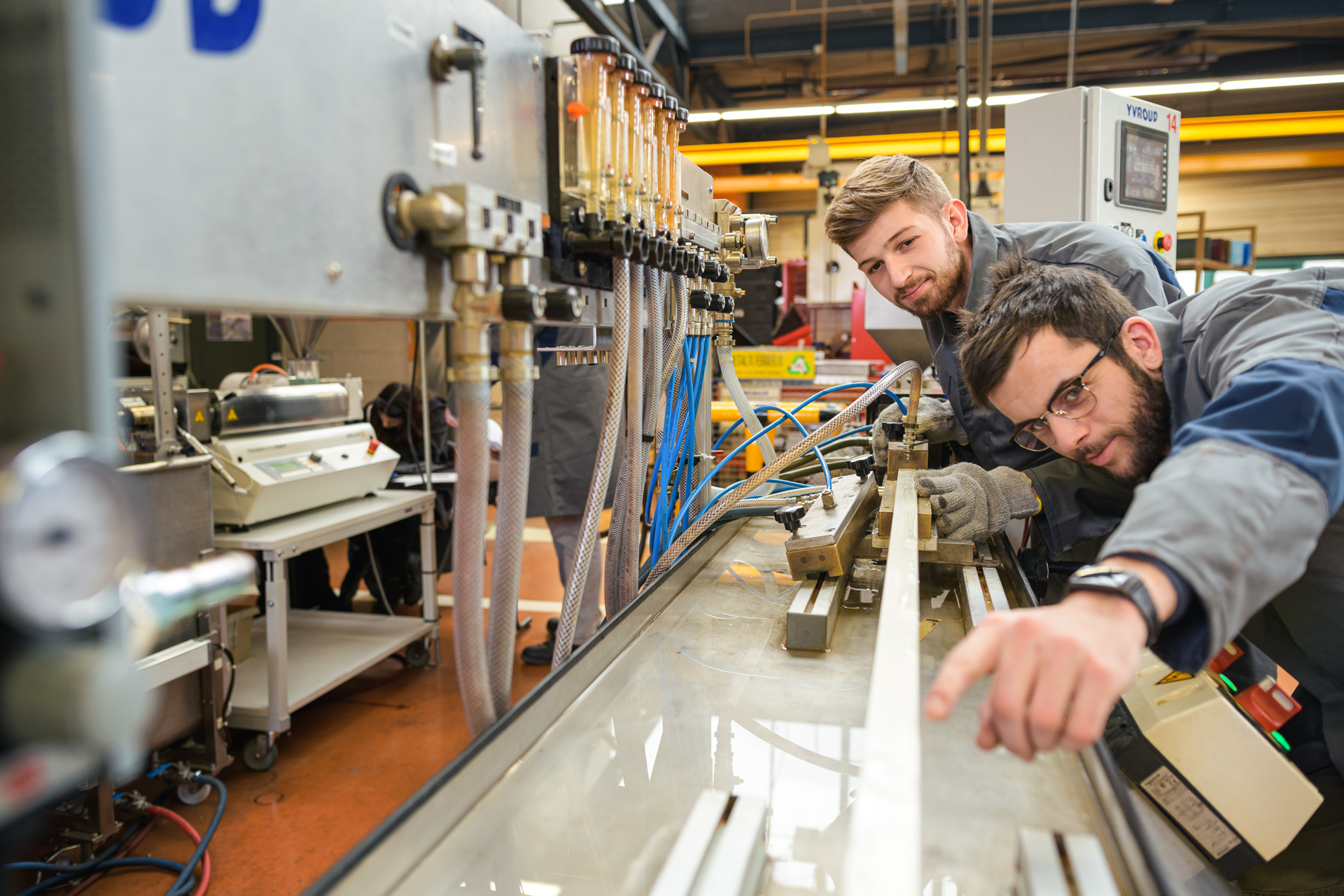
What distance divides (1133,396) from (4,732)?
1125mm

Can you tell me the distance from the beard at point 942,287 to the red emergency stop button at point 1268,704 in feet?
3.22

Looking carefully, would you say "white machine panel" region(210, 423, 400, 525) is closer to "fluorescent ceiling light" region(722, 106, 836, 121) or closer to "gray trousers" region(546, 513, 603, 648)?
"gray trousers" region(546, 513, 603, 648)

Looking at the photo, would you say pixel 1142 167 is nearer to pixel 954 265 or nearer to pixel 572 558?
pixel 954 265

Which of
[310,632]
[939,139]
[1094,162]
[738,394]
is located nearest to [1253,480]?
[738,394]

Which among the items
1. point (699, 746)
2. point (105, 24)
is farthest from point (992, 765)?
point (105, 24)

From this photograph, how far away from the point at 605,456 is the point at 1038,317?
59cm

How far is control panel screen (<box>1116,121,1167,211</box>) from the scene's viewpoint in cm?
241

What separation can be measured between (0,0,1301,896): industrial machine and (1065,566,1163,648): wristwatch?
0.13m

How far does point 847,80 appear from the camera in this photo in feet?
21.8

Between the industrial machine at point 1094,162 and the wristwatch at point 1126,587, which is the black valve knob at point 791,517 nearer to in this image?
the wristwatch at point 1126,587

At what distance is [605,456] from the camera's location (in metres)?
1.02

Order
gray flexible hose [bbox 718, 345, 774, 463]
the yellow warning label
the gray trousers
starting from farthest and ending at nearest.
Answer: the yellow warning label < the gray trousers < gray flexible hose [bbox 718, 345, 774, 463]

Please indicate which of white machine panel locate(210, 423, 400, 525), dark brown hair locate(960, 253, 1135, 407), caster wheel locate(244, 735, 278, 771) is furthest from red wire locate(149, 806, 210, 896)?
dark brown hair locate(960, 253, 1135, 407)

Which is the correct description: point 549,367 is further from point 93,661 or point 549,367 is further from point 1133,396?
point 93,661
